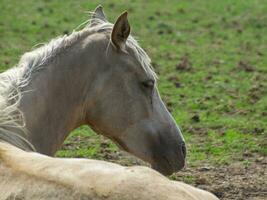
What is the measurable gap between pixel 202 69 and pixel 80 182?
28.3 feet

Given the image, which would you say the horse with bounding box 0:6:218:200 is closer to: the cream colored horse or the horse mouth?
the horse mouth

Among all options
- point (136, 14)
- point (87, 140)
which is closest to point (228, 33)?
point (136, 14)

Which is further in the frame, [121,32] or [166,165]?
[166,165]

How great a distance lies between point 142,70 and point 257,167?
260 centimetres

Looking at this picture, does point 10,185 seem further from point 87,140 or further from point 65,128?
point 87,140

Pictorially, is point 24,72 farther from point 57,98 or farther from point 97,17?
point 97,17

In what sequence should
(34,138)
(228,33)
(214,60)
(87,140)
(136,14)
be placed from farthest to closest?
1. (136,14)
2. (228,33)
3. (214,60)
4. (87,140)
5. (34,138)

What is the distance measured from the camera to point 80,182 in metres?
4.08

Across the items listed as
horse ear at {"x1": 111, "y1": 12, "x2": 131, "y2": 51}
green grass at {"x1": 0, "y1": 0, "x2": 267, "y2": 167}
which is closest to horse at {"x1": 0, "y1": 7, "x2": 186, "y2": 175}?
horse ear at {"x1": 111, "y1": 12, "x2": 131, "y2": 51}

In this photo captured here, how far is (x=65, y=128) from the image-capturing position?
6.10 meters

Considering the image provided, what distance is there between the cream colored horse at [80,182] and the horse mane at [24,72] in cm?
87

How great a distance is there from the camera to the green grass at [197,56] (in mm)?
9086

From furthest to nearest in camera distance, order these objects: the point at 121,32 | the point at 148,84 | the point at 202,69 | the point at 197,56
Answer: the point at 197,56
the point at 202,69
the point at 148,84
the point at 121,32

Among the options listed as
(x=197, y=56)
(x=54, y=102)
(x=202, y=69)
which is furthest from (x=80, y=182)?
(x=197, y=56)
